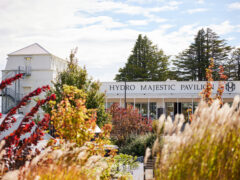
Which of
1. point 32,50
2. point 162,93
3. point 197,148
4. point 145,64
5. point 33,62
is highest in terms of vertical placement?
point 32,50

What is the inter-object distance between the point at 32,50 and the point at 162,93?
13967 millimetres

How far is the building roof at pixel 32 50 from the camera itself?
→ 32.1 m

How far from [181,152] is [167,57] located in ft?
135

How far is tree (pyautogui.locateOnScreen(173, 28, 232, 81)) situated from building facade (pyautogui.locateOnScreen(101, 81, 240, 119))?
15.5 meters

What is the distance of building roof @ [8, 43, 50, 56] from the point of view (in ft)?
105

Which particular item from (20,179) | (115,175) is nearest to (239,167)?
(20,179)

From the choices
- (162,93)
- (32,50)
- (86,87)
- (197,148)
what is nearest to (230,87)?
(162,93)

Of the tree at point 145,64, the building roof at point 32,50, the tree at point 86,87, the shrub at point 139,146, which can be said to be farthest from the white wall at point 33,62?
the shrub at point 139,146

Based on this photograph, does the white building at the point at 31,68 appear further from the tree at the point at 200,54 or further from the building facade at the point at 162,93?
the tree at the point at 200,54

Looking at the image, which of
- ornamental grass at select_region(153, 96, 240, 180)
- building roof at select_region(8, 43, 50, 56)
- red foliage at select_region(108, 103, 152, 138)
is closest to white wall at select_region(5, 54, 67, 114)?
building roof at select_region(8, 43, 50, 56)

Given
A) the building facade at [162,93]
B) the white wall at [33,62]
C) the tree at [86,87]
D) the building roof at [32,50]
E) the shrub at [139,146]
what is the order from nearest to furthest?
the shrub at [139,146] → the tree at [86,87] → the building facade at [162,93] → the white wall at [33,62] → the building roof at [32,50]

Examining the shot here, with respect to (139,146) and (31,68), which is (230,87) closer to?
(31,68)

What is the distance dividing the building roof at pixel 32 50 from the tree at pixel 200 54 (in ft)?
61.9

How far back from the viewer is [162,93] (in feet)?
89.6
